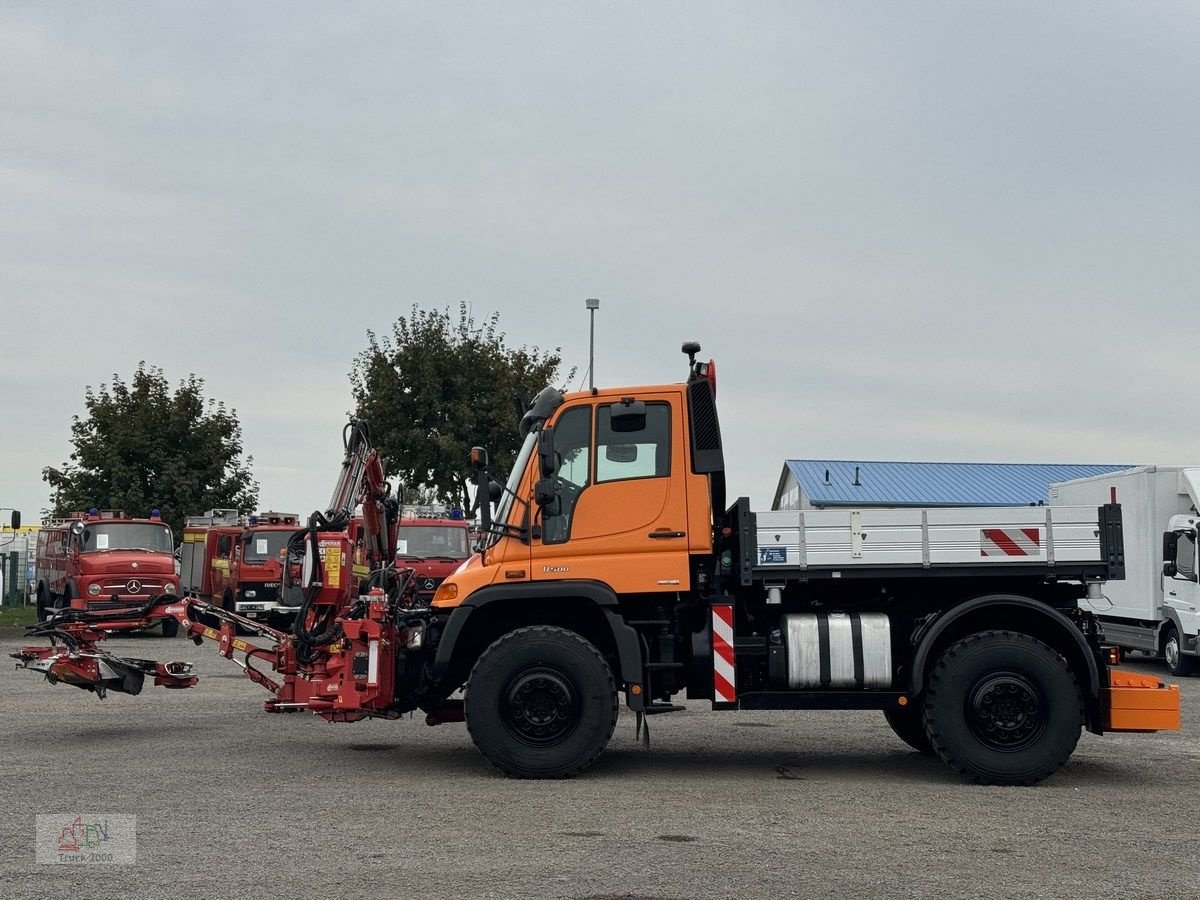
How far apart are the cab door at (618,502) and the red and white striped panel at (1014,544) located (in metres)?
2.31

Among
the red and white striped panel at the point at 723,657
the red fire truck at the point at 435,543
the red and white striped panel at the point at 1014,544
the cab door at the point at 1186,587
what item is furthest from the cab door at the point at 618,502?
the red fire truck at the point at 435,543

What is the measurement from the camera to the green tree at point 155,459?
4444cm

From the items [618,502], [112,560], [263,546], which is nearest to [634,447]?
[618,502]

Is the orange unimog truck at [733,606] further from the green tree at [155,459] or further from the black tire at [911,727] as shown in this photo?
the green tree at [155,459]

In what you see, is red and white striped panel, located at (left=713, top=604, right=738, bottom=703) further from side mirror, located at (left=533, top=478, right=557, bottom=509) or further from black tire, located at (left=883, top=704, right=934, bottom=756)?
black tire, located at (left=883, top=704, right=934, bottom=756)

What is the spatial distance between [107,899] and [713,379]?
5.93 metres

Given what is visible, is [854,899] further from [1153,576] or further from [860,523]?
[1153,576]

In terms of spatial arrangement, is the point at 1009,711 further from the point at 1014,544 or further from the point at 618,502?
the point at 618,502

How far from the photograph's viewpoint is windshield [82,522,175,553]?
28.7 m

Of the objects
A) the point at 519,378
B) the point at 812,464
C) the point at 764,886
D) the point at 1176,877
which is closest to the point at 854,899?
the point at 764,886

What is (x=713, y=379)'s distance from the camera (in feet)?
34.7

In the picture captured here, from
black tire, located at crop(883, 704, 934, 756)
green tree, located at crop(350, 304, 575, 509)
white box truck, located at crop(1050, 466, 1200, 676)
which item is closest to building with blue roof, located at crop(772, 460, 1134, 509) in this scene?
green tree, located at crop(350, 304, 575, 509)

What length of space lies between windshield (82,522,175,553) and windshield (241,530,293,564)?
167 centimetres

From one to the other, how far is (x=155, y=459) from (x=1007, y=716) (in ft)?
129
